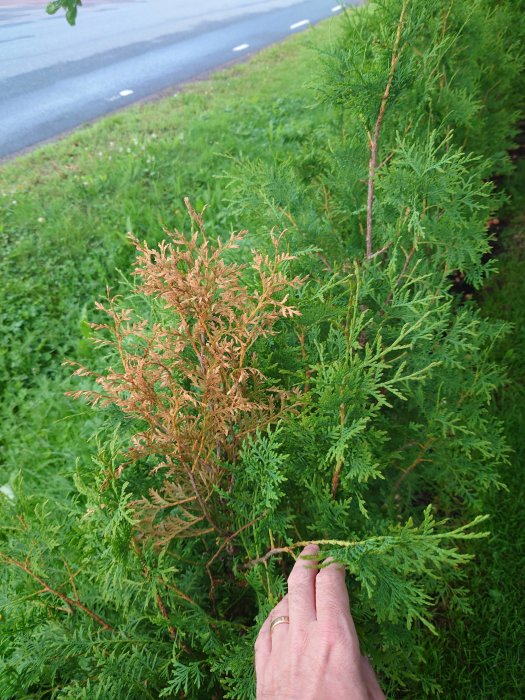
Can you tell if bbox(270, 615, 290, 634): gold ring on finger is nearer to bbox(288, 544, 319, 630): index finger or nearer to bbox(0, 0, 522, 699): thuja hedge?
bbox(288, 544, 319, 630): index finger

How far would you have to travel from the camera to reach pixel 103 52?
9273mm

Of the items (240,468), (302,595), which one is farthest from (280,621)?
(240,468)

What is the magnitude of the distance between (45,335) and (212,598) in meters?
3.54

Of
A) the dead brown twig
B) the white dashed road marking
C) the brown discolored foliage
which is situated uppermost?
the white dashed road marking

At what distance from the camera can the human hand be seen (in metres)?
1.18

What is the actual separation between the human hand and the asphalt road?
749 centimetres

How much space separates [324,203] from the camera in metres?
2.76

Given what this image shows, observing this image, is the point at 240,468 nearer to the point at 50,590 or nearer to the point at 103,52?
the point at 50,590

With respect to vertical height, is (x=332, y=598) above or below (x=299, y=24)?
below

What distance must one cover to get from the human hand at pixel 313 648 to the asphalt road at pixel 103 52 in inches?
295

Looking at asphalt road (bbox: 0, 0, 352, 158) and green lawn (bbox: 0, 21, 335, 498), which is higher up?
asphalt road (bbox: 0, 0, 352, 158)

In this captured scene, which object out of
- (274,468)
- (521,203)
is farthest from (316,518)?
(521,203)

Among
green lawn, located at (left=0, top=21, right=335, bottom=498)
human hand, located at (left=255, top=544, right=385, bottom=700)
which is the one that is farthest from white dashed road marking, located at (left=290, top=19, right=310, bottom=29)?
human hand, located at (left=255, top=544, right=385, bottom=700)

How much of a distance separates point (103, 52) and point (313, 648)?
10731mm
